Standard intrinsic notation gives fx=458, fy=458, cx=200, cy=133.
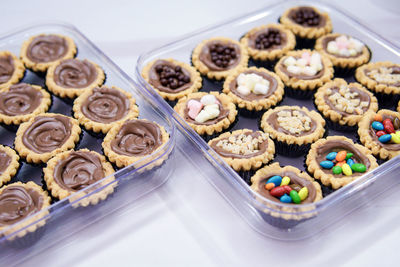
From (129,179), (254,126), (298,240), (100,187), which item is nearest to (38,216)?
(100,187)

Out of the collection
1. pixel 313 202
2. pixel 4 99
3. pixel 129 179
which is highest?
pixel 4 99

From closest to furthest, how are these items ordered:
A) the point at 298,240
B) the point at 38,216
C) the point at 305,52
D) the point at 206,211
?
1. the point at 38,216
2. the point at 298,240
3. the point at 206,211
4. the point at 305,52

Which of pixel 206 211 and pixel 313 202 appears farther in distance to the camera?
pixel 206 211

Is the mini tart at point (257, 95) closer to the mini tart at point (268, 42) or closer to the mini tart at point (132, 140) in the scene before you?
the mini tart at point (268, 42)

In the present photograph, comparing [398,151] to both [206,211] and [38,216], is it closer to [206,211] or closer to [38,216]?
[206,211]

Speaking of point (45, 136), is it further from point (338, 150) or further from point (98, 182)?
point (338, 150)

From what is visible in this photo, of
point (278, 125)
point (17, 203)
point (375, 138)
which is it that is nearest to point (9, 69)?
point (17, 203)

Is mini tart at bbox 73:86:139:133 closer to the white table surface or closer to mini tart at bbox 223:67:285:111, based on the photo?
the white table surface
